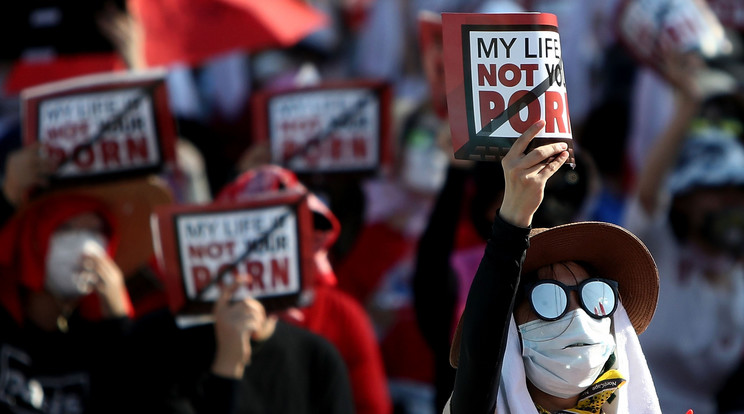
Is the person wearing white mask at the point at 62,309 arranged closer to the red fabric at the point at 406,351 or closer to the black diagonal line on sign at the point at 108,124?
the black diagonal line on sign at the point at 108,124

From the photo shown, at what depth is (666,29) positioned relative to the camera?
16.4ft

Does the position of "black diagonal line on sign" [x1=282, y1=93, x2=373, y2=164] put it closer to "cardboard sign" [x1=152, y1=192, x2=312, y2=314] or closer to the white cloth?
"cardboard sign" [x1=152, y1=192, x2=312, y2=314]

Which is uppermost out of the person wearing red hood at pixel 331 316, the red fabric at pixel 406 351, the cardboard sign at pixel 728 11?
the cardboard sign at pixel 728 11

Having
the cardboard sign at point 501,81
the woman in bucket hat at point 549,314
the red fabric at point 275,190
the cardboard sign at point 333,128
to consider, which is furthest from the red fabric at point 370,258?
the cardboard sign at point 501,81

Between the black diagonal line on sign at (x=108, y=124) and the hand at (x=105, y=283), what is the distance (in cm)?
38

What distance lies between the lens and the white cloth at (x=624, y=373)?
8.63 ft

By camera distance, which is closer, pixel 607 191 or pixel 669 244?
pixel 669 244

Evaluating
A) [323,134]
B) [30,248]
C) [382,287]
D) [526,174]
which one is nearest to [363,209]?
[323,134]

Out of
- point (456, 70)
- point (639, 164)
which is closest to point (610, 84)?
point (639, 164)

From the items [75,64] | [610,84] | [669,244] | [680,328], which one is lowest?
[680,328]

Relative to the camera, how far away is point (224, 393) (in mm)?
3691

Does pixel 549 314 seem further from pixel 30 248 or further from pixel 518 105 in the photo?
pixel 30 248

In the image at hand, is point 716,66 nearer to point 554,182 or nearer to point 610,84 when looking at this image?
point 610,84

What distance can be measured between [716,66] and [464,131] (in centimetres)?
346
